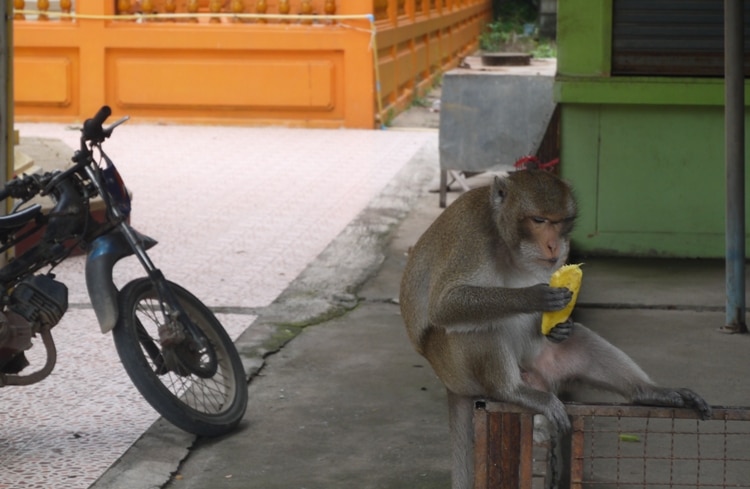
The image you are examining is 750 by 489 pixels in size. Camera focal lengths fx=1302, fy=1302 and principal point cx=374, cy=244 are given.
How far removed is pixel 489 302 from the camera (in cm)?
362

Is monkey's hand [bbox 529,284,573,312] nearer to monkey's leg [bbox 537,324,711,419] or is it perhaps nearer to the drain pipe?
monkey's leg [bbox 537,324,711,419]

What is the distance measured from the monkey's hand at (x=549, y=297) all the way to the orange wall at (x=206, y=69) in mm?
11200

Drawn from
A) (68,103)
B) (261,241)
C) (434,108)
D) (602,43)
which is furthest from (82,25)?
(602,43)

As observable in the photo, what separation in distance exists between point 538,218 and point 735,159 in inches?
117

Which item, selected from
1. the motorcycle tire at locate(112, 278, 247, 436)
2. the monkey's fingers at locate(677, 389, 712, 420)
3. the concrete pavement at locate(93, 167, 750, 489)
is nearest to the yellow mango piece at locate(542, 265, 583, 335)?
the monkey's fingers at locate(677, 389, 712, 420)

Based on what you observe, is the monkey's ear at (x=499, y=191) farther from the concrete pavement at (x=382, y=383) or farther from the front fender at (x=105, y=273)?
the front fender at (x=105, y=273)

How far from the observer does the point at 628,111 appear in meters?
7.87

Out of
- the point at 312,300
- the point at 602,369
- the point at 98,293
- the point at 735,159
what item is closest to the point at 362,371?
the point at 312,300

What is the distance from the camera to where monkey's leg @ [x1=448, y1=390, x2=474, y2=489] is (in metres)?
3.80

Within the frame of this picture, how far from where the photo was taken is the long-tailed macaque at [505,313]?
359cm

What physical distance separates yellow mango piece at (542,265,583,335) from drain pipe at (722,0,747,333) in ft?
9.38

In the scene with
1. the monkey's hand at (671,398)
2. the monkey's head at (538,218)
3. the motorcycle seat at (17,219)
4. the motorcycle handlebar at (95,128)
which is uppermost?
the motorcycle handlebar at (95,128)

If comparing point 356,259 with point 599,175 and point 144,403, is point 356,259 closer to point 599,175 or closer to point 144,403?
point 599,175

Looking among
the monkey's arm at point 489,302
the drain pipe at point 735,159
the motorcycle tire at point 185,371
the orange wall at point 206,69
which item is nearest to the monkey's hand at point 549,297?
the monkey's arm at point 489,302
